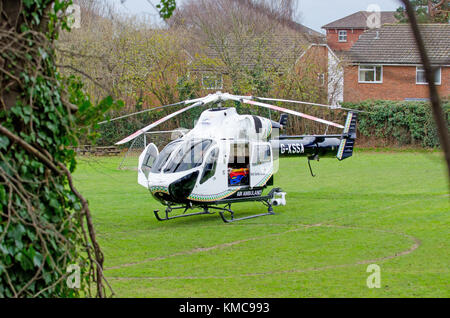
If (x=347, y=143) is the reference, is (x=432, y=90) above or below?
above

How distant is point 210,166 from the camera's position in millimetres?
13508

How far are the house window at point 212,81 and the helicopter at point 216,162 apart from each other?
59.3 feet

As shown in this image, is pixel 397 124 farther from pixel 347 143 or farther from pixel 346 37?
pixel 346 37

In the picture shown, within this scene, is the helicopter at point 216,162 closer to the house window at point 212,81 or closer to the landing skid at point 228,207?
the landing skid at point 228,207

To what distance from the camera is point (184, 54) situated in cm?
3516

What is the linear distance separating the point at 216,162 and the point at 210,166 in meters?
0.17

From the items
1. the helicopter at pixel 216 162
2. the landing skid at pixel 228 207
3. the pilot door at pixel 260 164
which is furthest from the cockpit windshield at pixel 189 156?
the pilot door at pixel 260 164

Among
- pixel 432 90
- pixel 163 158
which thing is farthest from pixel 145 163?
pixel 432 90

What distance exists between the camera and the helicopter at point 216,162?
43.3 feet

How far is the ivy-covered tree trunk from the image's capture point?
450 centimetres

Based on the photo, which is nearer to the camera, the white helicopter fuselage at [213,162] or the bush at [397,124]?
the white helicopter fuselage at [213,162]

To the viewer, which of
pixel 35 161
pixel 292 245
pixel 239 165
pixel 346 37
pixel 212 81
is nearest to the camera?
pixel 35 161
